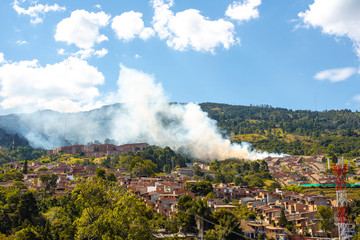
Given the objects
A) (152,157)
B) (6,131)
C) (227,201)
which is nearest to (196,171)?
(152,157)

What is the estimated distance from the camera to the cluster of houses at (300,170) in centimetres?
8312

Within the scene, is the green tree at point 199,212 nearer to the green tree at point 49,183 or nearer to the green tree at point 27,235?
the green tree at point 27,235

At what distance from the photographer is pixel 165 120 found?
163375 millimetres

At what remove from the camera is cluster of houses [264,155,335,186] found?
83.1m

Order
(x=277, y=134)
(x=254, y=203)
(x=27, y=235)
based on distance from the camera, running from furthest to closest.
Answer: (x=277, y=134), (x=254, y=203), (x=27, y=235)

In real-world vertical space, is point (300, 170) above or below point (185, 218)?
above

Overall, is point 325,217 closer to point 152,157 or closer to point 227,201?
point 227,201

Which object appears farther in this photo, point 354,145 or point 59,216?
point 354,145

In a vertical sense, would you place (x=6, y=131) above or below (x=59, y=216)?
above

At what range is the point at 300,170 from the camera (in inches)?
3915

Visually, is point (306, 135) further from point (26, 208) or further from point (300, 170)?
point (26, 208)

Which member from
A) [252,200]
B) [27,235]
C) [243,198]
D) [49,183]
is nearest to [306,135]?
[243,198]

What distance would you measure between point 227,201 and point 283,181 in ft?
111

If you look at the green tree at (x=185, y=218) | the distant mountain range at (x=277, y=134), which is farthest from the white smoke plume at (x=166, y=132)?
the green tree at (x=185, y=218)
